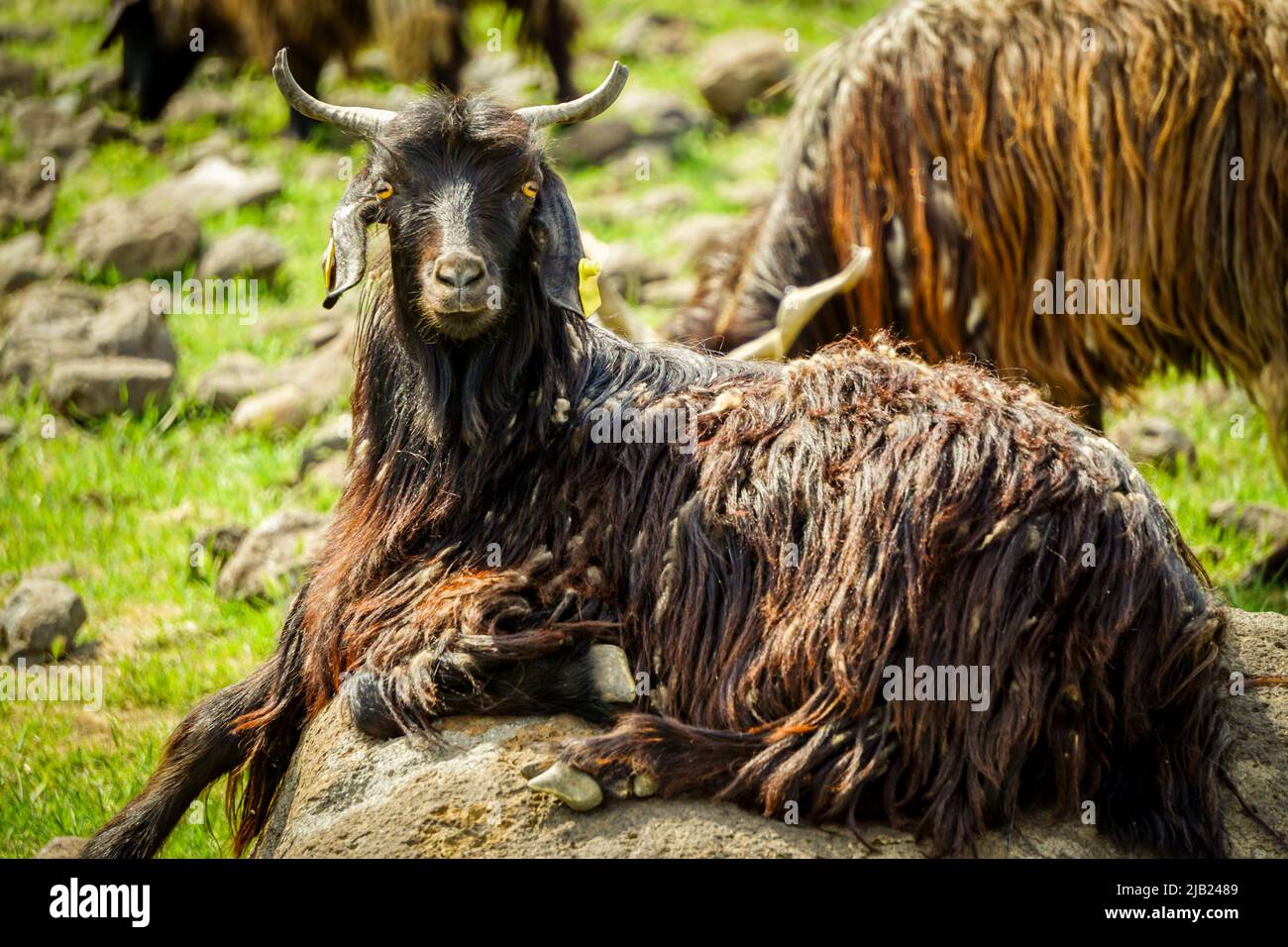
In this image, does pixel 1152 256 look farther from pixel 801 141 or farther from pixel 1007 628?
pixel 1007 628

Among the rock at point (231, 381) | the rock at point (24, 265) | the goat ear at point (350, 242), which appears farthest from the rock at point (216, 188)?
the goat ear at point (350, 242)

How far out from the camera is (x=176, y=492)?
26.8 feet

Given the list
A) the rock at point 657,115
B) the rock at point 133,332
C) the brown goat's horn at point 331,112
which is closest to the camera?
the brown goat's horn at point 331,112

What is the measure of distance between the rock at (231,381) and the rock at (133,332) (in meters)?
0.31

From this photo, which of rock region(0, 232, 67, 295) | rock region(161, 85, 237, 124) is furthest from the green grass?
rock region(161, 85, 237, 124)

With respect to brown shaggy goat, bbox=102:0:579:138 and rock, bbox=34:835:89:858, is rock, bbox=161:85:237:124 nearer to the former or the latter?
brown shaggy goat, bbox=102:0:579:138

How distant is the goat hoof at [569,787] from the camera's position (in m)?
3.85

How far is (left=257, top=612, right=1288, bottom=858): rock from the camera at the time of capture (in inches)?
149

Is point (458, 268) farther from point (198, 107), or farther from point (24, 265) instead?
point (198, 107)

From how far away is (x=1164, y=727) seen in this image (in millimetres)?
4168

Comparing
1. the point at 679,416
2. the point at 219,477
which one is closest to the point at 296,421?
the point at 219,477

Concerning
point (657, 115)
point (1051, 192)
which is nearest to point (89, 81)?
point (657, 115)

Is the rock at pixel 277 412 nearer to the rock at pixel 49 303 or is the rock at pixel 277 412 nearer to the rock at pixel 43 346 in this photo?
the rock at pixel 43 346

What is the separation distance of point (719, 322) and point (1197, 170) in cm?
227
